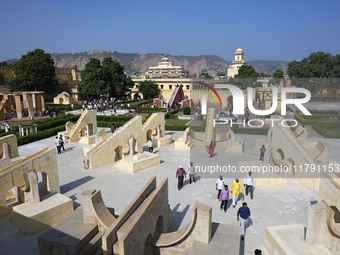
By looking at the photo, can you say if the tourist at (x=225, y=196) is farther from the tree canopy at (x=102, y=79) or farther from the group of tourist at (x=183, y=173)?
the tree canopy at (x=102, y=79)

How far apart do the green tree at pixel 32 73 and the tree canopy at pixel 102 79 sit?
6.32 m

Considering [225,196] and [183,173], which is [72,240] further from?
[183,173]

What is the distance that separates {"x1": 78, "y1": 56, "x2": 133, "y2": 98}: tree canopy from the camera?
43656mm

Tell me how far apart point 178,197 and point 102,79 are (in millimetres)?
37011

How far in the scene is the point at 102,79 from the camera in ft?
145

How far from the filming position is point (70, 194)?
36.7ft

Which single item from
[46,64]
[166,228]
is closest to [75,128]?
[166,228]

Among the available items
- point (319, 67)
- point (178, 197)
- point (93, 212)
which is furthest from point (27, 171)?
point (319, 67)

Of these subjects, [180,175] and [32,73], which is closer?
[180,175]

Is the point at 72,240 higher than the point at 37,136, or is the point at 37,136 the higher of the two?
the point at 72,240

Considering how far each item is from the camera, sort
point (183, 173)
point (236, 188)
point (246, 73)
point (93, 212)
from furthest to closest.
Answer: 1. point (246, 73)
2. point (183, 173)
3. point (236, 188)
4. point (93, 212)

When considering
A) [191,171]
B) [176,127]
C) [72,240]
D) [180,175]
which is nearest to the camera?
[72,240]

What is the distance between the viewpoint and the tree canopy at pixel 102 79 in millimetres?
43656

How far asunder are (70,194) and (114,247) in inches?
244
